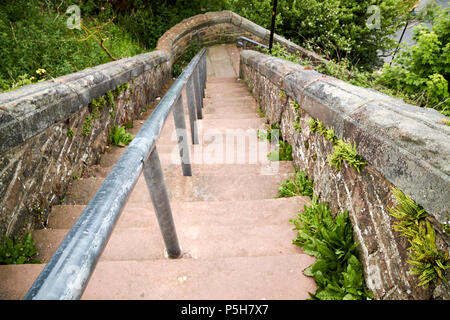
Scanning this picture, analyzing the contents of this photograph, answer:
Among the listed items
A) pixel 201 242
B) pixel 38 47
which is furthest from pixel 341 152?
pixel 38 47

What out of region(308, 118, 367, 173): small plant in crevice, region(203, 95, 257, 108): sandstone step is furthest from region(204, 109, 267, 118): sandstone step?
region(308, 118, 367, 173): small plant in crevice

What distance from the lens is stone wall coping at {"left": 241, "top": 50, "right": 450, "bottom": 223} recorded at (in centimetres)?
96

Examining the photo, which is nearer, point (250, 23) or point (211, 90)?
point (211, 90)

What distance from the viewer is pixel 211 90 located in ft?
23.2

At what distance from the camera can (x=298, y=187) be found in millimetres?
2428

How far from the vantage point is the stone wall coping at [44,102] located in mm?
1610

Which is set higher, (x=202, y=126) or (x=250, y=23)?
(x=250, y=23)

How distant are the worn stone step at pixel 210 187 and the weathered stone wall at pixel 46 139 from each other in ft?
0.68

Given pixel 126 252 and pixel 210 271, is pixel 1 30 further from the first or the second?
pixel 210 271

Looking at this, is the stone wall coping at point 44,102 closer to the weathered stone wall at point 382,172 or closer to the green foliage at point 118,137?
the green foliage at point 118,137

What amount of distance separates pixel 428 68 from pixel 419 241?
5.61 metres

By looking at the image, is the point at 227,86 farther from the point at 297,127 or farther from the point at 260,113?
the point at 297,127

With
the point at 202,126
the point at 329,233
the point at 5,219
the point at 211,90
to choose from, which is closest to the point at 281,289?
the point at 329,233
